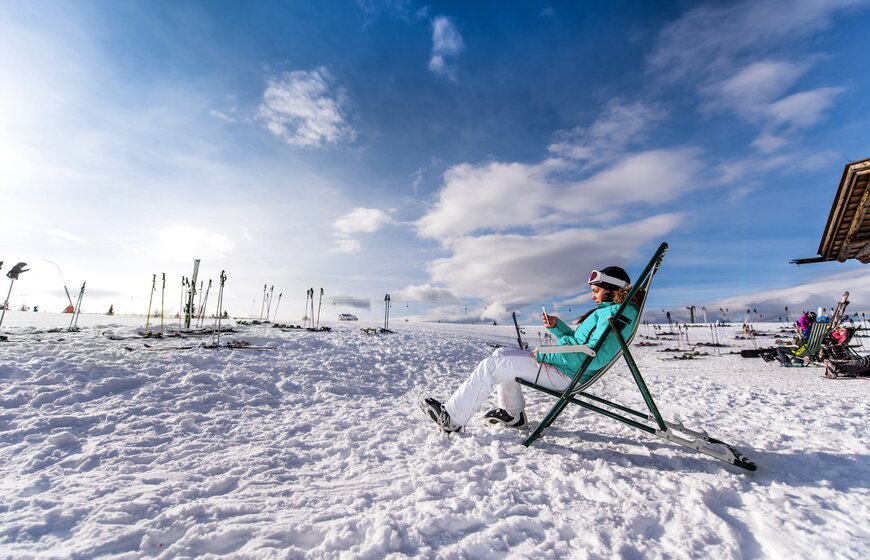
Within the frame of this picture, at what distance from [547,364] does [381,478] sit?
6.71ft

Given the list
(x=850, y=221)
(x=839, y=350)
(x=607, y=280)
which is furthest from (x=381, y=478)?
(x=839, y=350)

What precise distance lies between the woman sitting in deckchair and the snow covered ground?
326 millimetres

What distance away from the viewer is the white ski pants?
403 cm

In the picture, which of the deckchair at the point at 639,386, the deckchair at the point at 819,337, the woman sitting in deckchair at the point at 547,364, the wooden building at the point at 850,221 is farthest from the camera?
the deckchair at the point at 819,337

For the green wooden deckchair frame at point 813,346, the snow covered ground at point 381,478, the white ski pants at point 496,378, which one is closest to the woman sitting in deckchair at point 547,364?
the white ski pants at point 496,378

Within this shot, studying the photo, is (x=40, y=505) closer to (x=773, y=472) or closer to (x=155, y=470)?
(x=155, y=470)

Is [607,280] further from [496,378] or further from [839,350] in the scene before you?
[839,350]

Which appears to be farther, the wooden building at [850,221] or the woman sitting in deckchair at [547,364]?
the wooden building at [850,221]

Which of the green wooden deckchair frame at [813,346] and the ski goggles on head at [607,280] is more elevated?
the ski goggles on head at [607,280]

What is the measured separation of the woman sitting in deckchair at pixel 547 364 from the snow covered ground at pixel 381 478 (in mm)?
326

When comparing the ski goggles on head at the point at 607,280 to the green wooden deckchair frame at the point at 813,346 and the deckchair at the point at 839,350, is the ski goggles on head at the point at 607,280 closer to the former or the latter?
the deckchair at the point at 839,350

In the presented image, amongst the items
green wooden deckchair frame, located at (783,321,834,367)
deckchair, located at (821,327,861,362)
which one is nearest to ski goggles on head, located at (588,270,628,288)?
deckchair, located at (821,327,861,362)

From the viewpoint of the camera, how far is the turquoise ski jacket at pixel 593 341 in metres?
3.68

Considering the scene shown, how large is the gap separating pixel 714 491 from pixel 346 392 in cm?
542
